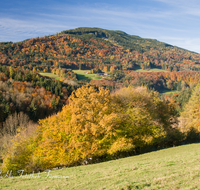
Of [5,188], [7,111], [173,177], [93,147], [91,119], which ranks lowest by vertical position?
[7,111]

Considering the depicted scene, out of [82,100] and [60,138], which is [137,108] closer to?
[82,100]

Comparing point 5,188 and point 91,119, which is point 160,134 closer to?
point 91,119

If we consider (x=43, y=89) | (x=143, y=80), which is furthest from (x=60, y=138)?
(x=143, y=80)

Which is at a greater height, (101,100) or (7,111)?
(101,100)

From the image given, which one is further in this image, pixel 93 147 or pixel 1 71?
pixel 1 71

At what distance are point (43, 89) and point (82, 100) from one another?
8534 cm

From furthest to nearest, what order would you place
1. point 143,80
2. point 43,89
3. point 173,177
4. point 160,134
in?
point 143,80 < point 43,89 < point 160,134 < point 173,177

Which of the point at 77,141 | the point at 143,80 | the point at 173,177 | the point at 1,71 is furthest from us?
the point at 143,80

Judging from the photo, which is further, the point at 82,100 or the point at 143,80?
the point at 143,80

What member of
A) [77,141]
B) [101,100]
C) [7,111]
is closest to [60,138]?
[77,141]

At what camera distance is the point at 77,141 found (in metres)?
23.1

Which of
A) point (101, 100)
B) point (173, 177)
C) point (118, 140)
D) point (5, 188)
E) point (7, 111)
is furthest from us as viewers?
point (7, 111)

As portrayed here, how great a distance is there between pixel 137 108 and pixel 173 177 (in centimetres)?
2093

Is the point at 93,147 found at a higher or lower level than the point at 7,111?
higher
